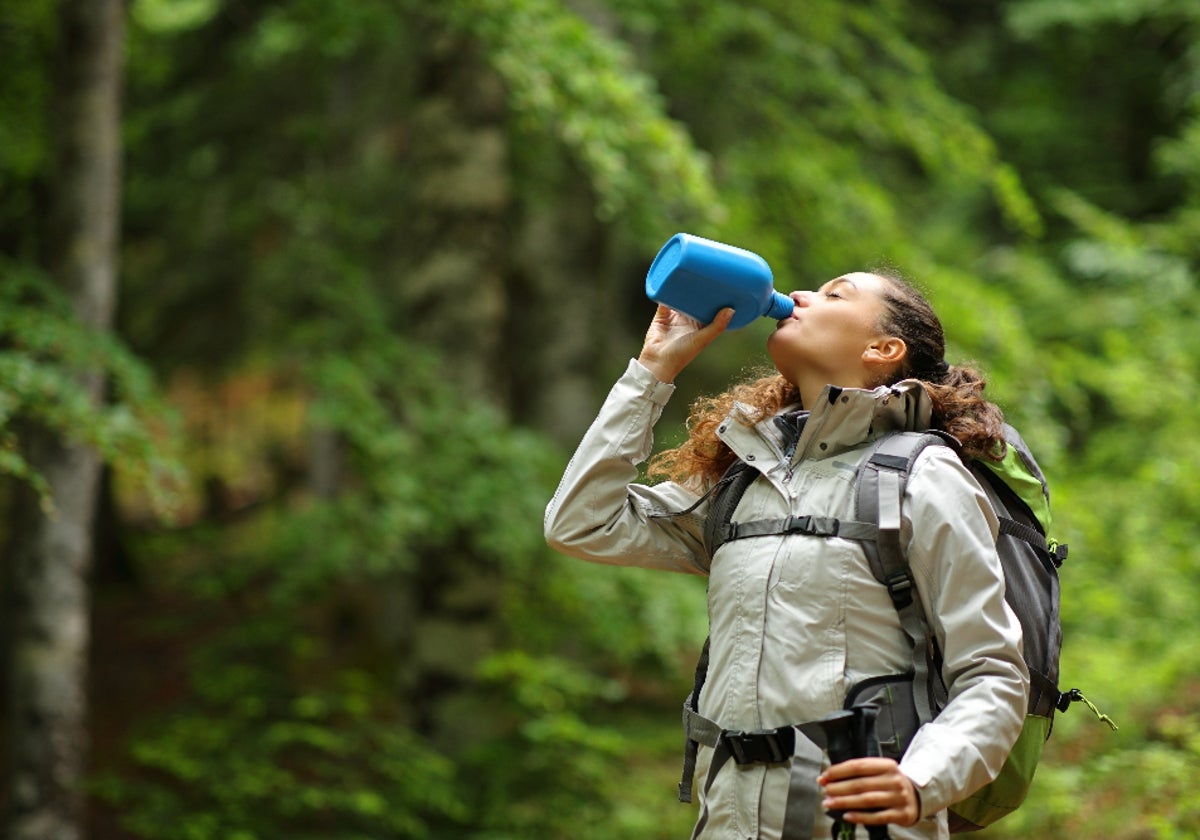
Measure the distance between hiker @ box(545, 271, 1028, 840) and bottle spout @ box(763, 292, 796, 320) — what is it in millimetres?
17

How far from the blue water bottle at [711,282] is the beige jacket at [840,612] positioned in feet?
0.62

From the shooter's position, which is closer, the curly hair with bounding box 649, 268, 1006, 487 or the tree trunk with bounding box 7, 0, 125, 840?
the curly hair with bounding box 649, 268, 1006, 487

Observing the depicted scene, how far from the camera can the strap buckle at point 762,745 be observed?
232 cm

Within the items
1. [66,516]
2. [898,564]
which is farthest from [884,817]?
[66,516]

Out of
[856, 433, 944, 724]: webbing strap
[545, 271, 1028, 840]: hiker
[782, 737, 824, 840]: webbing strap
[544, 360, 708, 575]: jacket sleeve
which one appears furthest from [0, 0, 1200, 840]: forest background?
[782, 737, 824, 840]: webbing strap

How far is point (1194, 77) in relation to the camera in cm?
1012

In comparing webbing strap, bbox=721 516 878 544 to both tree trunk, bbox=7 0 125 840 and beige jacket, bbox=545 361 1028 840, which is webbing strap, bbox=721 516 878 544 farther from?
tree trunk, bbox=7 0 125 840

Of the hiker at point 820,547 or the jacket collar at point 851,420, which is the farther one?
the jacket collar at point 851,420

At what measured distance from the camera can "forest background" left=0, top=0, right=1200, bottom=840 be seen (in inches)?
225

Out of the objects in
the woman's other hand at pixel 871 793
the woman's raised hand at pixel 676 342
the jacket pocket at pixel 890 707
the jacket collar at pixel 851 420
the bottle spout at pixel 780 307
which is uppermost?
the bottle spout at pixel 780 307

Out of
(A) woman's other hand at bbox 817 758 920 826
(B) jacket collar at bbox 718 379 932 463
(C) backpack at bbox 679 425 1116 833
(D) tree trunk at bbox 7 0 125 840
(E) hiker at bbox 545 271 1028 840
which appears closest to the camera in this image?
(A) woman's other hand at bbox 817 758 920 826

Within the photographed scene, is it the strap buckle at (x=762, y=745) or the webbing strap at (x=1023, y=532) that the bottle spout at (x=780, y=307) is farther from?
the strap buckle at (x=762, y=745)

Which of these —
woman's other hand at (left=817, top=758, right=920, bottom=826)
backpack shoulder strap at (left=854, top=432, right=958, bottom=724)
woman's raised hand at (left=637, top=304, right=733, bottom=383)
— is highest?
woman's raised hand at (left=637, top=304, right=733, bottom=383)

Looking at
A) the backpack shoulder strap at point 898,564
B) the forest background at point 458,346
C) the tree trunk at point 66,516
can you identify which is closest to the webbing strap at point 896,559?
the backpack shoulder strap at point 898,564
